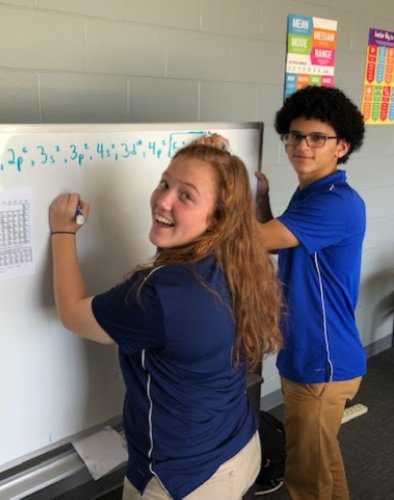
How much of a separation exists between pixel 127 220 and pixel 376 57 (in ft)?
6.70

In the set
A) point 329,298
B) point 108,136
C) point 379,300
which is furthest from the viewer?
point 379,300

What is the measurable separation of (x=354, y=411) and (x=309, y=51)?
1.89m

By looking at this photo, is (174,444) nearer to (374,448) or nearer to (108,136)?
(108,136)

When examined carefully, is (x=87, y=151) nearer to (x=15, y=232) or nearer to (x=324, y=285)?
(x=15, y=232)

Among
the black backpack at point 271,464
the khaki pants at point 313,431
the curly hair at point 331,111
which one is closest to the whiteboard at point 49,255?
the curly hair at point 331,111

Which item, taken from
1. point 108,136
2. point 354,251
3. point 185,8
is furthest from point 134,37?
point 354,251

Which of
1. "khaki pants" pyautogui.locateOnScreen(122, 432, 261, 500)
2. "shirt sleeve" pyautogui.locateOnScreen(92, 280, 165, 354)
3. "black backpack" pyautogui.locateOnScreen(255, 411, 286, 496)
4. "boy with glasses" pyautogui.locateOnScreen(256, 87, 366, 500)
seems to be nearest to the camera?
"shirt sleeve" pyautogui.locateOnScreen(92, 280, 165, 354)

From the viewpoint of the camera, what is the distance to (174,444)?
3.81 feet

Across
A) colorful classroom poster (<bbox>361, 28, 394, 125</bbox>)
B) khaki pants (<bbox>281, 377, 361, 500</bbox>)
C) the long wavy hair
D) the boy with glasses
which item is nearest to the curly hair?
the boy with glasses

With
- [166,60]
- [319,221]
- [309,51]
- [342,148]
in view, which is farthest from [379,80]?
[319,221]

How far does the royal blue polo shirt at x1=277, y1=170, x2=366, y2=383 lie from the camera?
5.17 ft

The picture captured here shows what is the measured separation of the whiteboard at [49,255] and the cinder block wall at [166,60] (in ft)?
0.99

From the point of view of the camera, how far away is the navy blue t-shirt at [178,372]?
104cm

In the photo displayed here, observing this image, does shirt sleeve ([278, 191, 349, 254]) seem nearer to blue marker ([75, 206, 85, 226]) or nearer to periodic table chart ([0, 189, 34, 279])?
blue marker ([75, 206, 85, 226])
